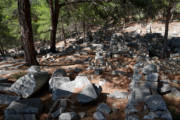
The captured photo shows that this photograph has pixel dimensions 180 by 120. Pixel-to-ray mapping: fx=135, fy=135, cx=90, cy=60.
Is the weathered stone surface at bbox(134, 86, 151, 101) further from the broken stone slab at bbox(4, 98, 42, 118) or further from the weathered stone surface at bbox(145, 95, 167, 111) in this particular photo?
the broken stone slab at bbox(4, 98, 42, 118)

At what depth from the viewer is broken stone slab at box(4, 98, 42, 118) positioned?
3.02m

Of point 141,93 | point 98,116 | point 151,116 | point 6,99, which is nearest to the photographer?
point 151,116

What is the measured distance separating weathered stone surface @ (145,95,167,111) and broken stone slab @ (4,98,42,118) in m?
2.68

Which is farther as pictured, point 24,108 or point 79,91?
point 79,91

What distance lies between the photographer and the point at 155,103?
10.6 ft

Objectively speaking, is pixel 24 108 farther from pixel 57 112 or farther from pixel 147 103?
pixel 147 103

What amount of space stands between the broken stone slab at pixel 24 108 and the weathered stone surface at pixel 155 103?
2676 mm

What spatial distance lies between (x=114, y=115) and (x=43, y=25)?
17.1m

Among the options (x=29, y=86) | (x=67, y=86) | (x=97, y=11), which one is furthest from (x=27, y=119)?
(x=97, y=11)

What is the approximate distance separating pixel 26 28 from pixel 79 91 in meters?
4.19

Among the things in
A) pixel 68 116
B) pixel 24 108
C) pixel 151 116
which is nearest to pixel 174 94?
pixel 151 116

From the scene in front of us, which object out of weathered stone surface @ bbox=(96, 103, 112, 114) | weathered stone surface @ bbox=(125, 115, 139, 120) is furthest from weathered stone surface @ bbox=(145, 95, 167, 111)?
weathered stone surface @ bbox=(96, 103, 112, 114)

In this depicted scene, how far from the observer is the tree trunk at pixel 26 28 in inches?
232

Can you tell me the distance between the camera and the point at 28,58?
269 inches
